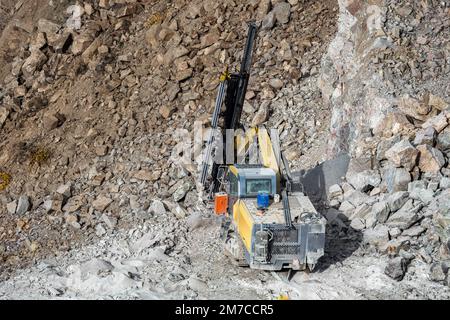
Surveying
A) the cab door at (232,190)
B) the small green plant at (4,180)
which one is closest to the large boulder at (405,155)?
the cab door at (232,190)

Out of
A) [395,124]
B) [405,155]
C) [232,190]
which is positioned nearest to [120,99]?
[232,190]

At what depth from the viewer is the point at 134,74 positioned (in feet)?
65.0

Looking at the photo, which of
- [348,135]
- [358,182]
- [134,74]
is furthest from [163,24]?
[358,182]

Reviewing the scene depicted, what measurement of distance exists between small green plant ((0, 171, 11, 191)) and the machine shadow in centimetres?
831

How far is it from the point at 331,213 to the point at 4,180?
9.67 metres

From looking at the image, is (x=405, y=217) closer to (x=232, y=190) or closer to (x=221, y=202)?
(x=232, y=190)

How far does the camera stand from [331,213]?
14039 mm

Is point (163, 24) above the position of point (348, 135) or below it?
above

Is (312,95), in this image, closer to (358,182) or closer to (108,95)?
(358,182)

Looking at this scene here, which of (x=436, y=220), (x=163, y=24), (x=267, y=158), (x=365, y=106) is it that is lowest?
(x=436, y=220)

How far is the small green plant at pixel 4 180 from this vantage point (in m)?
17.7

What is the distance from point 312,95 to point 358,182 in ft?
13.8

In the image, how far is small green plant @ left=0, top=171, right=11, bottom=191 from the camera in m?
17.7

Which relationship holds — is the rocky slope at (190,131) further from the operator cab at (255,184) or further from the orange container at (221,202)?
the operator cab at (255,184)
